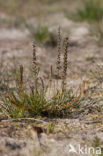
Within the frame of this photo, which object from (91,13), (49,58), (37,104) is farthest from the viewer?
(91,13)

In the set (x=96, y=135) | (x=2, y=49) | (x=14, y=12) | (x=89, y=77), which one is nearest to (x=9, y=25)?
(x=14, y=12)

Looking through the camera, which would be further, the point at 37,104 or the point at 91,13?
the point at 91,13

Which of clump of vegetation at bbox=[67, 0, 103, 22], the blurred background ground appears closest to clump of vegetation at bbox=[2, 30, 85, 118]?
the blurred background ground

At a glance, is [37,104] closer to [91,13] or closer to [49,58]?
[49,58]

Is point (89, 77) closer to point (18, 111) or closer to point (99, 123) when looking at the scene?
point (99, 123)

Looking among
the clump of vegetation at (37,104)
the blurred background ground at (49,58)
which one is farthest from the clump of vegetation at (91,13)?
the clump of vegetation at (37,104)

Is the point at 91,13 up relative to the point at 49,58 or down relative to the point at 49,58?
up

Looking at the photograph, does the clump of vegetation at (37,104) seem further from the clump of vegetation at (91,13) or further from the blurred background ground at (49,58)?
the clump of vegetation at (91,13)

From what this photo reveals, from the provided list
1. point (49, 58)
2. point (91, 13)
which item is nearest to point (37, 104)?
point (49, 58)
